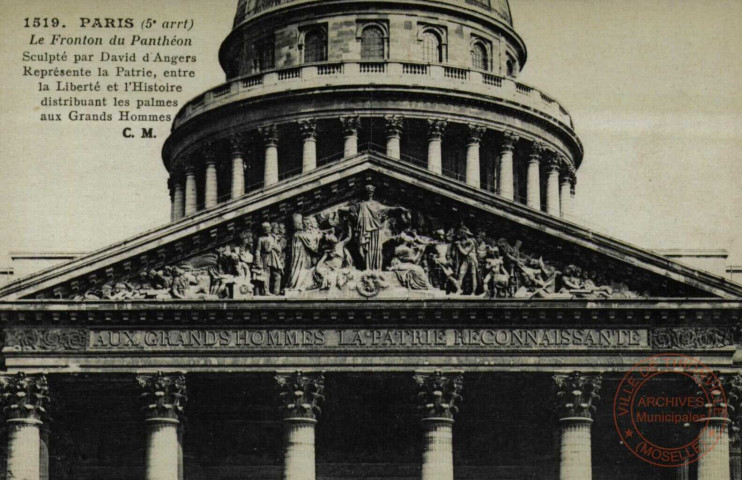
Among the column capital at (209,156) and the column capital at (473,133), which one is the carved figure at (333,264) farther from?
the column capital at (209,156)

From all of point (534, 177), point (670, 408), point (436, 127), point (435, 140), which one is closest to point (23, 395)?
point (670, 408)

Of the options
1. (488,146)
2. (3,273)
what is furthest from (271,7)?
(3,273)

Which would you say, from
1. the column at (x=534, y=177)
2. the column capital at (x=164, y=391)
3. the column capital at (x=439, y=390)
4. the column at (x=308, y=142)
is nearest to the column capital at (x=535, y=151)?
the column at (x=534, y=177)

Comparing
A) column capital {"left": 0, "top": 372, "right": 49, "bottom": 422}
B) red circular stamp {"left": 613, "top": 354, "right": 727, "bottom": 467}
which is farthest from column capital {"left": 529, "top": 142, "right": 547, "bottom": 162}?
column capital {"left": 0, "top": 372, "right": 49, "bottom": 422}

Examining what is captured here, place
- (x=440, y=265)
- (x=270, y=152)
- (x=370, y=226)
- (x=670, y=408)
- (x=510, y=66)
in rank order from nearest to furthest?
(x=440, y=265) → (x=370, y=226) → (x=670, y=408) → (x=270, y=152) → (x=510, y=66)

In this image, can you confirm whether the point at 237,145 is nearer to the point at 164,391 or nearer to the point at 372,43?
the point at 372,43

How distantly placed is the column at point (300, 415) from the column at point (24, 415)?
6210 millimetres

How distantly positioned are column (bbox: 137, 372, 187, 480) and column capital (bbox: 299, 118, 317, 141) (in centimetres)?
2365

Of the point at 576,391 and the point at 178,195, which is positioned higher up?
the point at 178,195

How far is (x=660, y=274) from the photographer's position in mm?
45812

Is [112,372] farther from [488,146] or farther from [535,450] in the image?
[488,146]

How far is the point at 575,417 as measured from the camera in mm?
45406

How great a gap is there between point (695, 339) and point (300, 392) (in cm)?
1022

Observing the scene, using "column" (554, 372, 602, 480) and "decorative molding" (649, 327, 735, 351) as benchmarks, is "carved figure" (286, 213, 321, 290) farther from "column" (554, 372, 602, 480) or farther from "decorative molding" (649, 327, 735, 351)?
"decorative molding" (649, 327, 735, 351)
